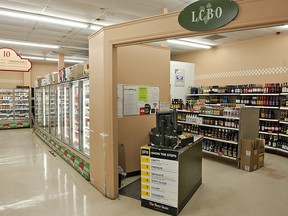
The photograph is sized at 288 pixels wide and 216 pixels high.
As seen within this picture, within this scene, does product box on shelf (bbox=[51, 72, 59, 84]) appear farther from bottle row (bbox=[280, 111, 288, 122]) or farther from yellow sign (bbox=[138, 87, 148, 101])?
bottle row (bbox=[280, 111, 288, 122])

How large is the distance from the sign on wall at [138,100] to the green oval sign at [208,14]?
6.81ft

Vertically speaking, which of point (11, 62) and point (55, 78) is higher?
point (11, 62)

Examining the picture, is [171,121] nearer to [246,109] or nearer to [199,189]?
[199,189]

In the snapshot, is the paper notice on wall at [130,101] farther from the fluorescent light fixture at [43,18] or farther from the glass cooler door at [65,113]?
the fluorescent light fixture at [43,18]

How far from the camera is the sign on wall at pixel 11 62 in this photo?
6.05m

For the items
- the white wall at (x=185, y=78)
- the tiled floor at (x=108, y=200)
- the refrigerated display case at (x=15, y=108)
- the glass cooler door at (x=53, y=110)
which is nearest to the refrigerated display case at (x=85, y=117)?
the tiled floor at (x=108, y=200)

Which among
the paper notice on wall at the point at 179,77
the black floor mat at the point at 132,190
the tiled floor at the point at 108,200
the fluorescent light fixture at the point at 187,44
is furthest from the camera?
the fluorescent light fixture at the point at 187,44

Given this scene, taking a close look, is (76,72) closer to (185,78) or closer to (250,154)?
(250,154)

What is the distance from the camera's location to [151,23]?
3.18m

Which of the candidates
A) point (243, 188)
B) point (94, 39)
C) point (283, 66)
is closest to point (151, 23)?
point (94, 39)

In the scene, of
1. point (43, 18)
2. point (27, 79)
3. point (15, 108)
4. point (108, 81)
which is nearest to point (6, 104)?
point (15, 108)

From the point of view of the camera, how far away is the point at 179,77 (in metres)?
8.31

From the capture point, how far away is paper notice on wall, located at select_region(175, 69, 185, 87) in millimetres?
8211

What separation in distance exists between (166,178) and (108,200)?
1097 mm
